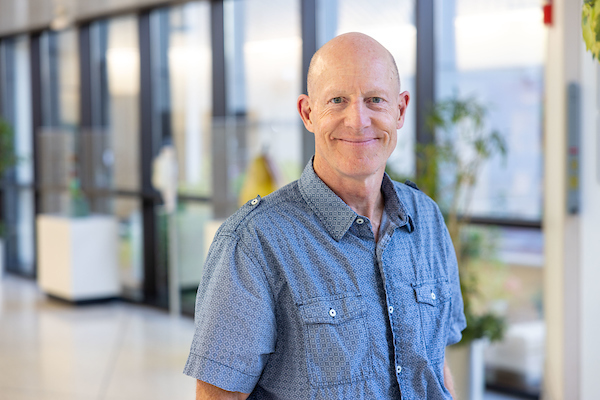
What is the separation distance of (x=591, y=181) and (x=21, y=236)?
808cm

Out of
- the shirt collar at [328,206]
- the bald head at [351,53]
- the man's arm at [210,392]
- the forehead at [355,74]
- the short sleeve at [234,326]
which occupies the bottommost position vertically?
the man's arm at [210,392]

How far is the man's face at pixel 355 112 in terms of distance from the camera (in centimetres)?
139

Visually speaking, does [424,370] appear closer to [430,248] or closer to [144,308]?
[430,248]

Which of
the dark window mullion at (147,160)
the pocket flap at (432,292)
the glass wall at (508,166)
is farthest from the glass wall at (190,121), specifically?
the pocket flap at (432,292)

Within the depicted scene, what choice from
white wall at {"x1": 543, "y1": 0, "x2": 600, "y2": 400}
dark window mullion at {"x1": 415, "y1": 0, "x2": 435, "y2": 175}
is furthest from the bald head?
dark window mullion at {"x1": 415, "y1": 0, "x2": 435, "y2": 175}

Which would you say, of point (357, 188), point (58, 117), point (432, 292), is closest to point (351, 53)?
point (357, 188)

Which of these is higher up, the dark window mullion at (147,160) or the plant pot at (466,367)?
the dark window mullion at (147,160)

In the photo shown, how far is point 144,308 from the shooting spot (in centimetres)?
705

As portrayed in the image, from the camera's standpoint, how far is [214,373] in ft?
4.31

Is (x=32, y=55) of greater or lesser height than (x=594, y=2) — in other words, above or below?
above

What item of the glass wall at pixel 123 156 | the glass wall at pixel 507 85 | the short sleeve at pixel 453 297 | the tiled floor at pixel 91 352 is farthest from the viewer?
the glass wall at pixel 123 156

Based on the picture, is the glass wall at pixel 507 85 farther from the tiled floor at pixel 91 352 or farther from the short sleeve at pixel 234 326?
the short sleeve at pixel 234 326

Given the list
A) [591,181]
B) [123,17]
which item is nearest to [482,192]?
[591,181]

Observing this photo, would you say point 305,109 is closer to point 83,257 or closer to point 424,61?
point 424,61
